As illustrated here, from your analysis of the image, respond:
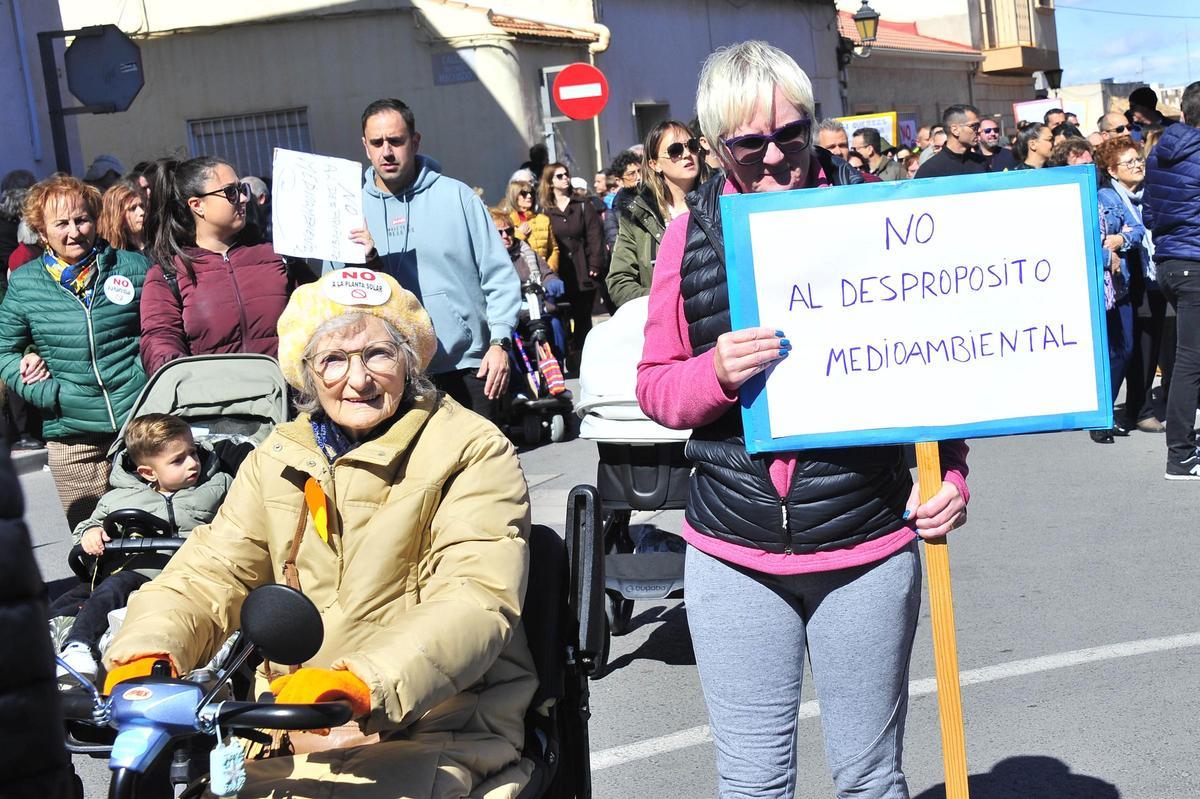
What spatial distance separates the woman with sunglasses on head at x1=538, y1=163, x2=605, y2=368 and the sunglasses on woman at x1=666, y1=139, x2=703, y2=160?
8.76m

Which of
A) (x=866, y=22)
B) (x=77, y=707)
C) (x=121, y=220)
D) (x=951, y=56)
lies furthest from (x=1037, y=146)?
(x=951, y=56)

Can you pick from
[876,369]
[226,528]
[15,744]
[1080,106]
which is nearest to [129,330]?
[226,528]

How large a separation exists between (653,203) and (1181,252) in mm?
3436

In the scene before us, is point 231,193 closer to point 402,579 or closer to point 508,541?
point 402,579

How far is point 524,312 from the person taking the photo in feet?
39.8

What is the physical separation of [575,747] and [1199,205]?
6.09 meters

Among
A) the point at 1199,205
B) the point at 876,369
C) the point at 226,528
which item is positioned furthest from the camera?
the point at 1199,205

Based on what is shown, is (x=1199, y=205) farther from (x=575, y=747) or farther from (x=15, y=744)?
(x=15, y=744)

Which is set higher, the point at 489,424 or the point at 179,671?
the point at 489,424

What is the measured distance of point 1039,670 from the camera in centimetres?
531

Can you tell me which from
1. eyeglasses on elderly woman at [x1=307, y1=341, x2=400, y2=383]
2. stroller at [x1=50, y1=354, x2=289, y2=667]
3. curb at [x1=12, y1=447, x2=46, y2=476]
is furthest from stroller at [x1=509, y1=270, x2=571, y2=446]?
eyeglasses on elderly woman at [x1=307, y1=341, x2=400, y2=383]

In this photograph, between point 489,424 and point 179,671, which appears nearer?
point 179,671

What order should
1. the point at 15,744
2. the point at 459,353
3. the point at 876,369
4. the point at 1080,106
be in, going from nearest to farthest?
the point at 15,744
the point at 876,369
the point at 459,353
the point at 1080,106

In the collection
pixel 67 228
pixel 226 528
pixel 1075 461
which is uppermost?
pixel 67 228
